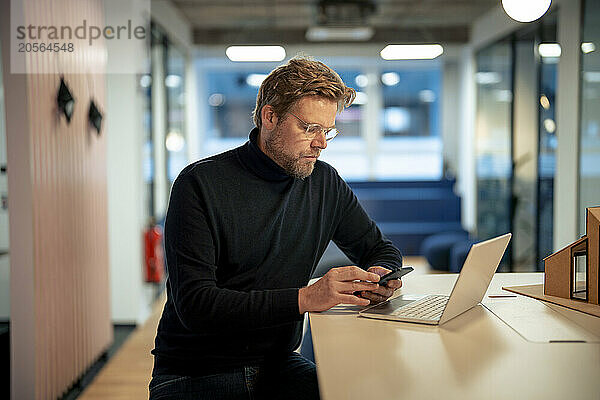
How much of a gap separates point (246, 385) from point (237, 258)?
0.35m

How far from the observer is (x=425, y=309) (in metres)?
1.76

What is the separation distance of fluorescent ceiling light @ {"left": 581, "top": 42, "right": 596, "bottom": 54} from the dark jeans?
3.83 meters

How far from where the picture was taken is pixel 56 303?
319 cm

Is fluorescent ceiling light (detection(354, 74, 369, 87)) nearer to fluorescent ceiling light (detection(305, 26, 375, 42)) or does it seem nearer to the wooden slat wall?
fluorescent ceiling light (detection(305, 26, 375, 42))

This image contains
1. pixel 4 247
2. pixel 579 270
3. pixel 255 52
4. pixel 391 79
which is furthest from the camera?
pixel 391 79

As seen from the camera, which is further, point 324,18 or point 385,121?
point 385,121

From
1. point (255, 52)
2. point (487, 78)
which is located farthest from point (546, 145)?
point (255, 52)

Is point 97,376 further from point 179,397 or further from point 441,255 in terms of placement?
point 441,255

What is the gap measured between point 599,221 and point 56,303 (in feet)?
8.16

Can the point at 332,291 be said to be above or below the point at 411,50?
below

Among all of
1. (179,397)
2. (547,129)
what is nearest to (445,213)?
(547,129)

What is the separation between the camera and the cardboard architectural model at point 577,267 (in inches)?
69.4

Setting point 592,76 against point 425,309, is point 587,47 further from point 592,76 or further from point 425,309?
point 425,309

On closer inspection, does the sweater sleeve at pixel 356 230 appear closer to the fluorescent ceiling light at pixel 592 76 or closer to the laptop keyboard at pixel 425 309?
the laptop keyboard at pixel 425 309
